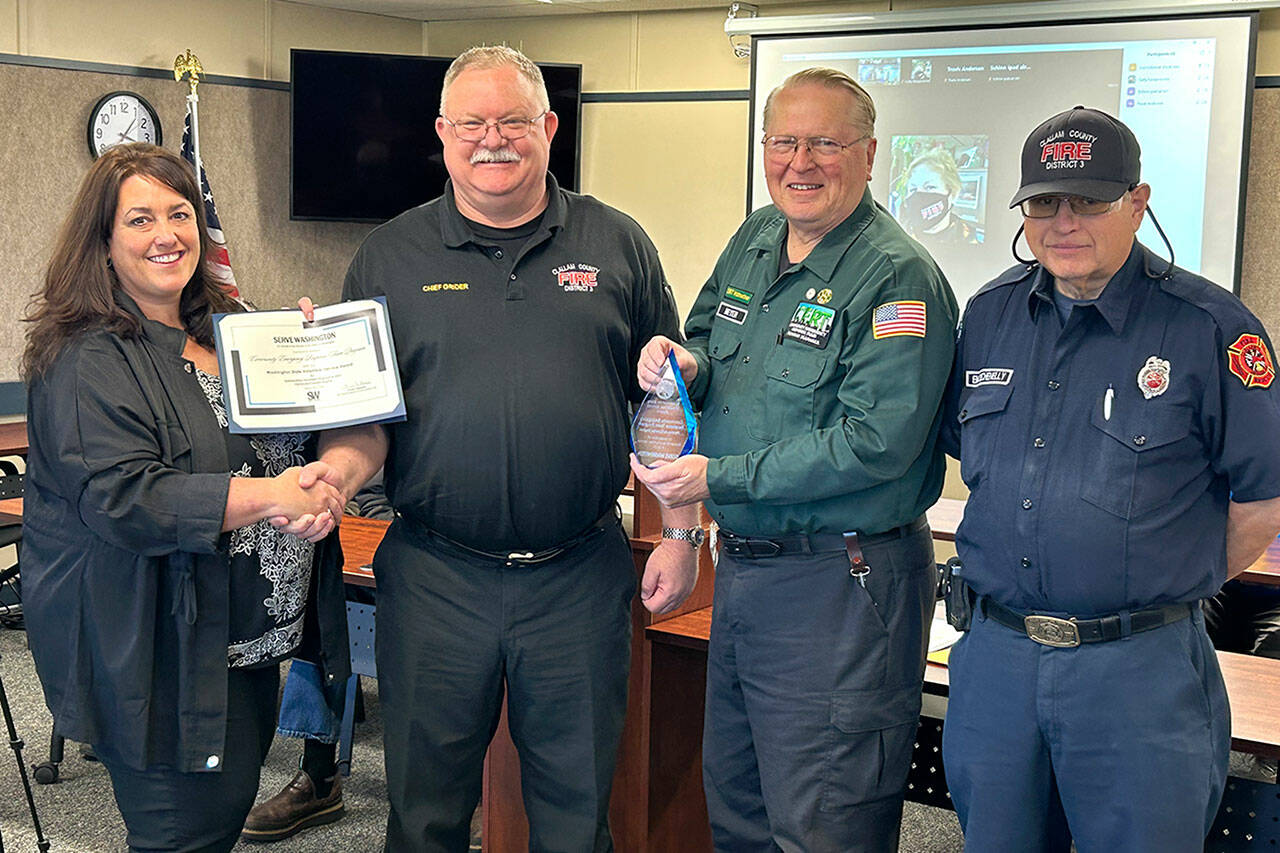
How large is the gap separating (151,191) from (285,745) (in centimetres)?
229

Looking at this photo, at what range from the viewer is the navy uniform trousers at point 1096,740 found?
72.4 inches

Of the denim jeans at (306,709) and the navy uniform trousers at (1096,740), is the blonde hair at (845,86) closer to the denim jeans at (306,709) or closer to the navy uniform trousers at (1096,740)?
the navy uniform trousers at (1096,740)

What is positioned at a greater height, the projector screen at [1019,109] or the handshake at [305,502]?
the projector screen at [1019,109]

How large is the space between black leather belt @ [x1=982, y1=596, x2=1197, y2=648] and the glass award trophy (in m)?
0.63

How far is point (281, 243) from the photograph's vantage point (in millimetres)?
6512

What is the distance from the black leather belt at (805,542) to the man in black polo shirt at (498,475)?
7.1 inches

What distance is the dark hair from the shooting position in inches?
79.7

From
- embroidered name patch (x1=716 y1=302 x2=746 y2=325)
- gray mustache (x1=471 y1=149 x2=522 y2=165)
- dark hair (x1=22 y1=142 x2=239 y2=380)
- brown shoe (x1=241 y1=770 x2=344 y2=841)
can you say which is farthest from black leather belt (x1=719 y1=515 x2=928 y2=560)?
brown shoe (x1=241 y1=770 x2=344 y2=841)

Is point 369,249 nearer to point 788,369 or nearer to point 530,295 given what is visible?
Result: point 530,295

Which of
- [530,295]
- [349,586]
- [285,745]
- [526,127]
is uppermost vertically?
[526,127]

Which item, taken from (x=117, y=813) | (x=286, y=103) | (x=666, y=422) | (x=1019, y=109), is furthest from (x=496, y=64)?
(x=286, y=103)

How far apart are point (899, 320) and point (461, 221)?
78 cm

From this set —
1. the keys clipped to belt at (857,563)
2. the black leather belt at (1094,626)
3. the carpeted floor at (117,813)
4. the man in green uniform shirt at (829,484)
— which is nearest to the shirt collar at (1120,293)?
the man in green uniform shirt at (829,484)

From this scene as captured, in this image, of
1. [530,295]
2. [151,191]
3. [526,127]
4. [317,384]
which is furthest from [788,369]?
[151,191]
